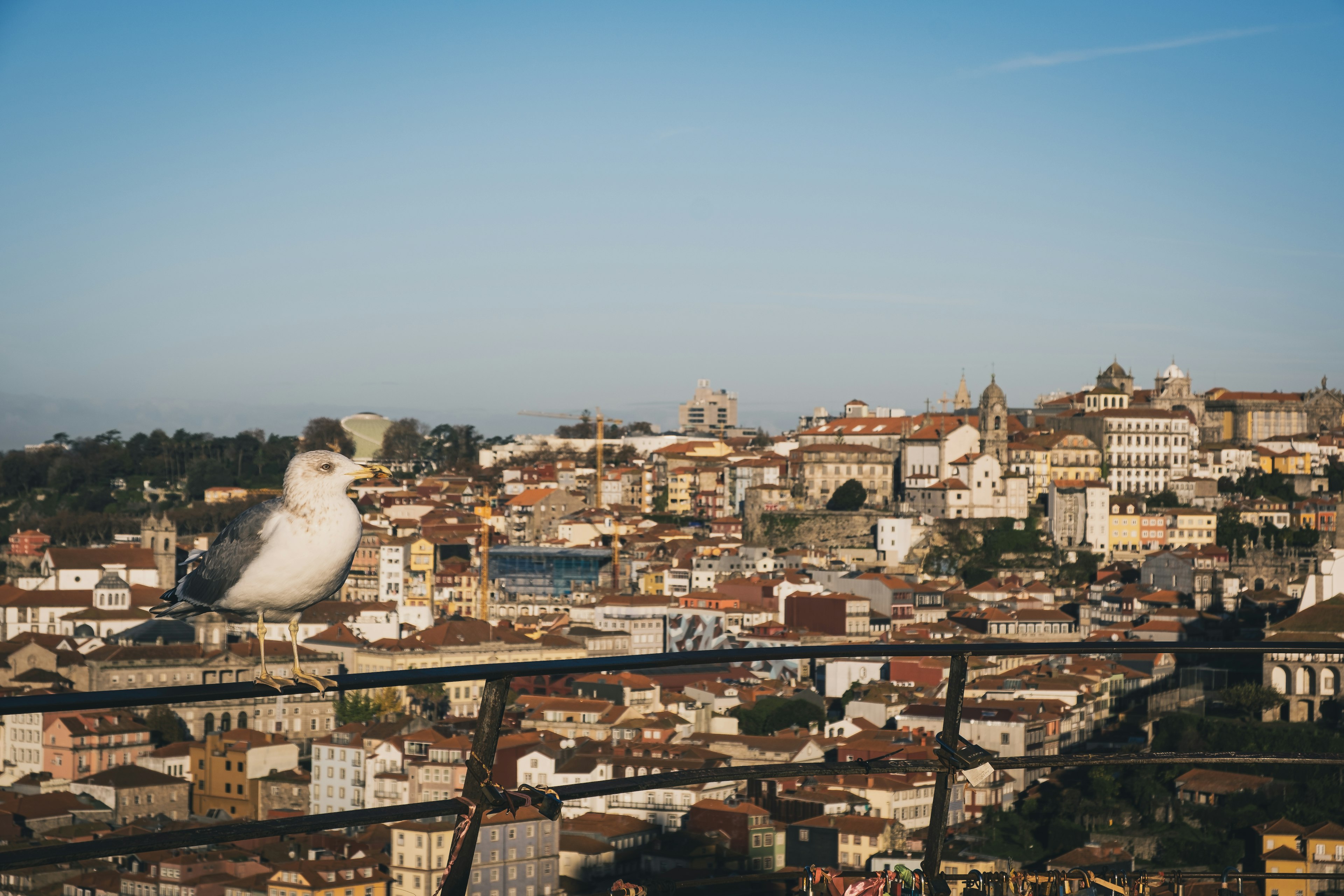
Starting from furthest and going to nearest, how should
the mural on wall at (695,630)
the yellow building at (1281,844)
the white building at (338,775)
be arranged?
the mural on wall at (695,630), the white building at (338,775), the yellow building at (1281,844)

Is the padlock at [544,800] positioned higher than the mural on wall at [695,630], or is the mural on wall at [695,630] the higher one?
the padlock at [544,800]

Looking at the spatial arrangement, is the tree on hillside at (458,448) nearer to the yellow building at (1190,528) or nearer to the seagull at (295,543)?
the yellow building at (1190,528)

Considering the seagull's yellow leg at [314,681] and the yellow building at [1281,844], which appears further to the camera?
the yellow building at [1281,844]

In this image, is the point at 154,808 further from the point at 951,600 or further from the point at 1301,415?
the point at 1301,415

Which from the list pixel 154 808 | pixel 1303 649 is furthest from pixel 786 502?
pixel 1303 649

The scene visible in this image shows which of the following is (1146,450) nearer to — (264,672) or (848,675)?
(848,675)

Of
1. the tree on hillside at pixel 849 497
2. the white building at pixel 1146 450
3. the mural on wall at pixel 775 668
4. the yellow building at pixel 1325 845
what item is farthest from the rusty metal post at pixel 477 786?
the white building at pixel 1146 450

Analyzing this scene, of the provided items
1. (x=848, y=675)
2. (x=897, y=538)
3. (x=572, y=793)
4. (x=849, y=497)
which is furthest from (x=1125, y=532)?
(x=572, y=793)
